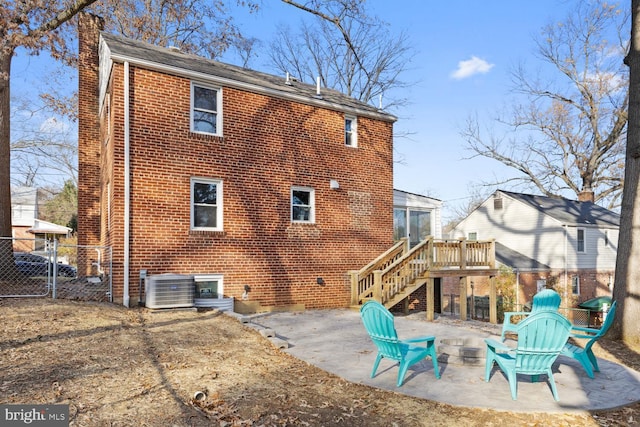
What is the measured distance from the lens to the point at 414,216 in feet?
55.4

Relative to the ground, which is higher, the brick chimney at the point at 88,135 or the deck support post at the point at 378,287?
the brick chimney at the point at 88,135

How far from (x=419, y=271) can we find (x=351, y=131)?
5101 millimetres

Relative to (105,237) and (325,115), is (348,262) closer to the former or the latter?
(325,115)

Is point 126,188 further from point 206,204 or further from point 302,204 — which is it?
point 302,204

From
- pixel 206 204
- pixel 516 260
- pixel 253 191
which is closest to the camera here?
pixel 206 204

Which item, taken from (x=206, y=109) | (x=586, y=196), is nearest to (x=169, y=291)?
(x=206, y=109)

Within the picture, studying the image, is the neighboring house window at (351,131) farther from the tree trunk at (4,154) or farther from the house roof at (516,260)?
the house roof at (516,260)

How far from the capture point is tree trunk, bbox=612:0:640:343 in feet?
29.3

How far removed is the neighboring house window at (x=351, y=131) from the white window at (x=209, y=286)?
6184mm

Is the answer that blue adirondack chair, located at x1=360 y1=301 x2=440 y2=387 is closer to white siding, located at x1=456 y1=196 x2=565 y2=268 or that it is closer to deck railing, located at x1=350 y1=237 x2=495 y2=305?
deck railing, located at x1=350 y1=237 x2=495 y2=305

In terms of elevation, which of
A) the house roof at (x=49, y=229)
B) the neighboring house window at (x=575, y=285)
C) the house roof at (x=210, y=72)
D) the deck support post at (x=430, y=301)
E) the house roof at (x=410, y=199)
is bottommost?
the neighboring house window at (x=575, y=285)

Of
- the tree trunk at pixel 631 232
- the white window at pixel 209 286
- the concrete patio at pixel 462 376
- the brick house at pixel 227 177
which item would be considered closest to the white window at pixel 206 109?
the brick house at pixel 227 177

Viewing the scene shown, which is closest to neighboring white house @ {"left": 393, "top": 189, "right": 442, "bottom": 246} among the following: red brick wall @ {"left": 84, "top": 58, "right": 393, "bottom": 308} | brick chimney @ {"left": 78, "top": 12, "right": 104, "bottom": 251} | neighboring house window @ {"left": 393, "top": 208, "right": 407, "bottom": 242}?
neighboring house window @ {"left": 393, "top": 208, "right": 407, "bottom": 242}

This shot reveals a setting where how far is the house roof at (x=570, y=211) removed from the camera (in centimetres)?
2566
